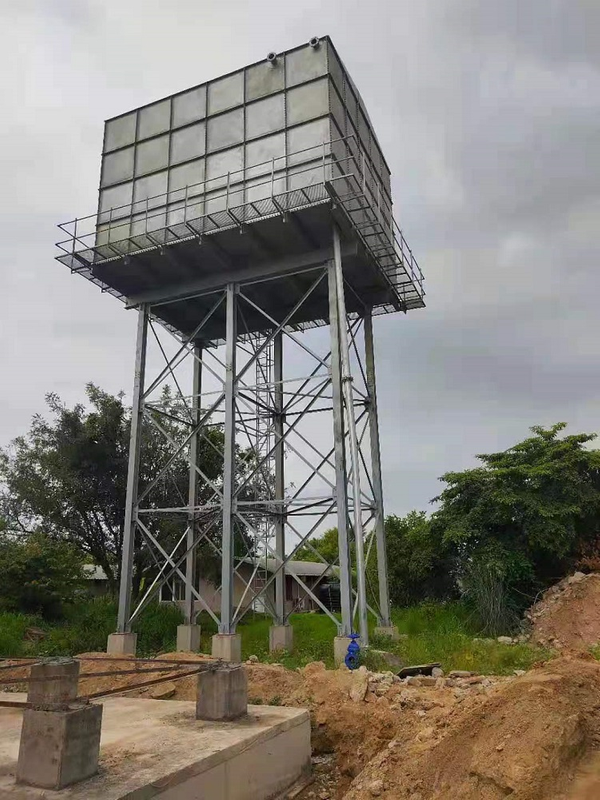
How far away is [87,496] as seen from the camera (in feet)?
73.7

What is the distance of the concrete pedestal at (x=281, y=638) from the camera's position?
1619 cm

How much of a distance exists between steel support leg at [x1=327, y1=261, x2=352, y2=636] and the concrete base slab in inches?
205

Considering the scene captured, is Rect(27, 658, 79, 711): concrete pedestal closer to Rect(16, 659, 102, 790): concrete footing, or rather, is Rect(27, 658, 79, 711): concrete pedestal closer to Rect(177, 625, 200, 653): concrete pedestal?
Rect(16, 659, 102, 790): concrete footing

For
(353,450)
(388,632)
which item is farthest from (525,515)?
(353,450)

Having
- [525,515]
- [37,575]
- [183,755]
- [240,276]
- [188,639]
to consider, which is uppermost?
[240,276]

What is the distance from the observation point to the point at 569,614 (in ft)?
55.7

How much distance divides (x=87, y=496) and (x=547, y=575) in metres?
16.2

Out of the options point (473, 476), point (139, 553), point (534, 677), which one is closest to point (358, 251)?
point (473, 476)

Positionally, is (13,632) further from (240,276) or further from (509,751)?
(509,751)

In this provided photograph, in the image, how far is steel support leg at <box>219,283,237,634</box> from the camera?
46.9ft

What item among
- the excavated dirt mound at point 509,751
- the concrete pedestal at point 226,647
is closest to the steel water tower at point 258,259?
the concrete pedestal at point 226,647

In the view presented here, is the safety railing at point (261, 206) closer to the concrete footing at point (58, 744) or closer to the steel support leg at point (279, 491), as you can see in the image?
the steel support leg at point (279, 491)

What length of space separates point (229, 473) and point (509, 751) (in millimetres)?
10171


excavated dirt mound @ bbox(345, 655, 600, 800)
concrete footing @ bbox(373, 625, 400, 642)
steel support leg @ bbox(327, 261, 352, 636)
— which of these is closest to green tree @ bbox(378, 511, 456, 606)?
concrete footing @ bbox(373, 625, 400, 642)
